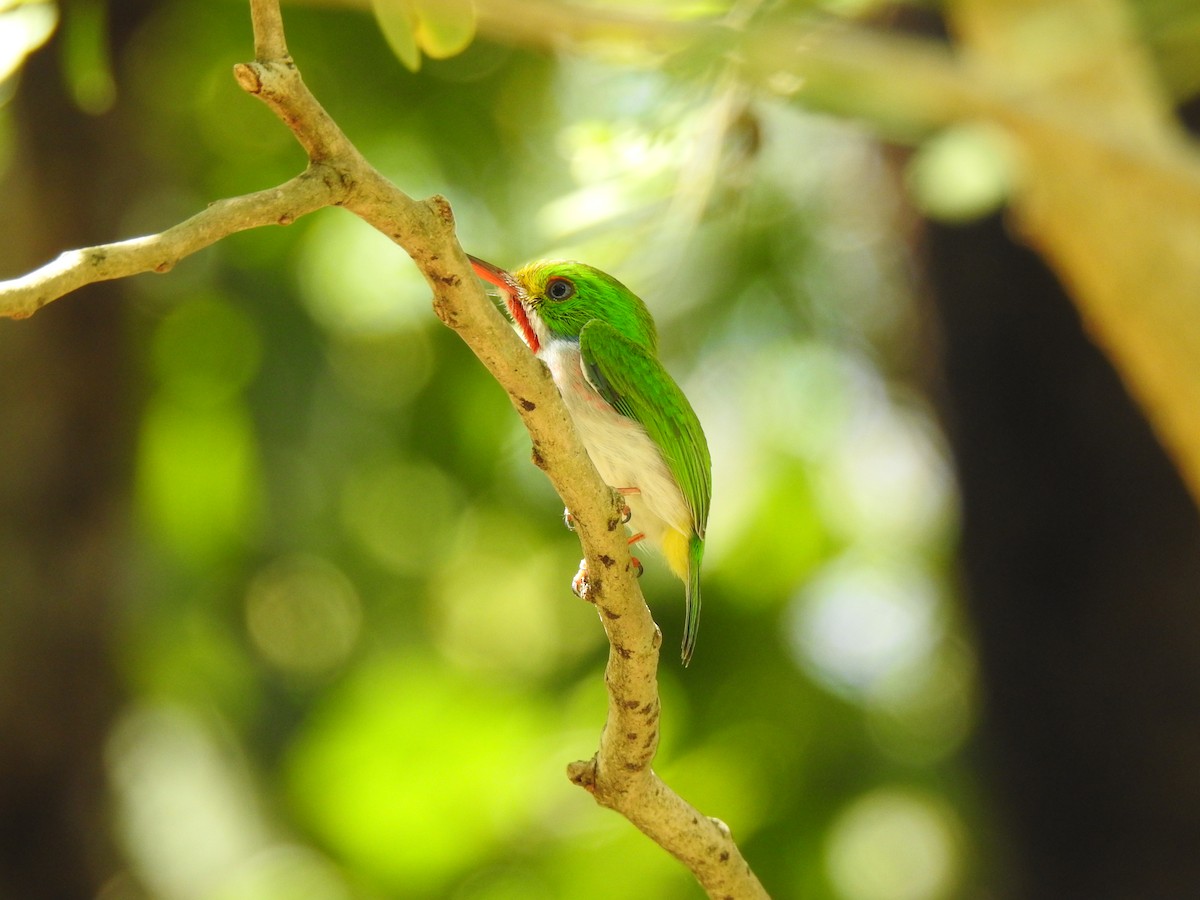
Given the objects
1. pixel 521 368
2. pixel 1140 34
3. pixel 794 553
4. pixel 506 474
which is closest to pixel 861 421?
pixel 794 553

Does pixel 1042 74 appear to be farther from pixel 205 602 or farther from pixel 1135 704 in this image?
pixel 205 602

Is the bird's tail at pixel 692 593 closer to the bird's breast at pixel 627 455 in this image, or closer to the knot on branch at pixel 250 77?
the bird's breast at pixel 627 455

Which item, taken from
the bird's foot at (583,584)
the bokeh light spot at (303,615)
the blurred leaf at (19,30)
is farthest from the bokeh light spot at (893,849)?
the blurred leaf at (19,30)

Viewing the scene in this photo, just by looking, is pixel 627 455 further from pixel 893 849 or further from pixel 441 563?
pixel 893 849

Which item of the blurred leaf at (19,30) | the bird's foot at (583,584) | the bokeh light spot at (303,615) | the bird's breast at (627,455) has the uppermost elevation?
the bokeh light spot at (303,615)

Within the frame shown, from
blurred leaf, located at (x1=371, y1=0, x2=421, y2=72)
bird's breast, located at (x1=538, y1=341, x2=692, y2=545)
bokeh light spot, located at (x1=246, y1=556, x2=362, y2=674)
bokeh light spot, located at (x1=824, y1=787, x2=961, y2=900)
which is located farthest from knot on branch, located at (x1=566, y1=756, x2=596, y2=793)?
bokeh light spot, located at (x1=246, y1=556, x2=362, y2=674)
